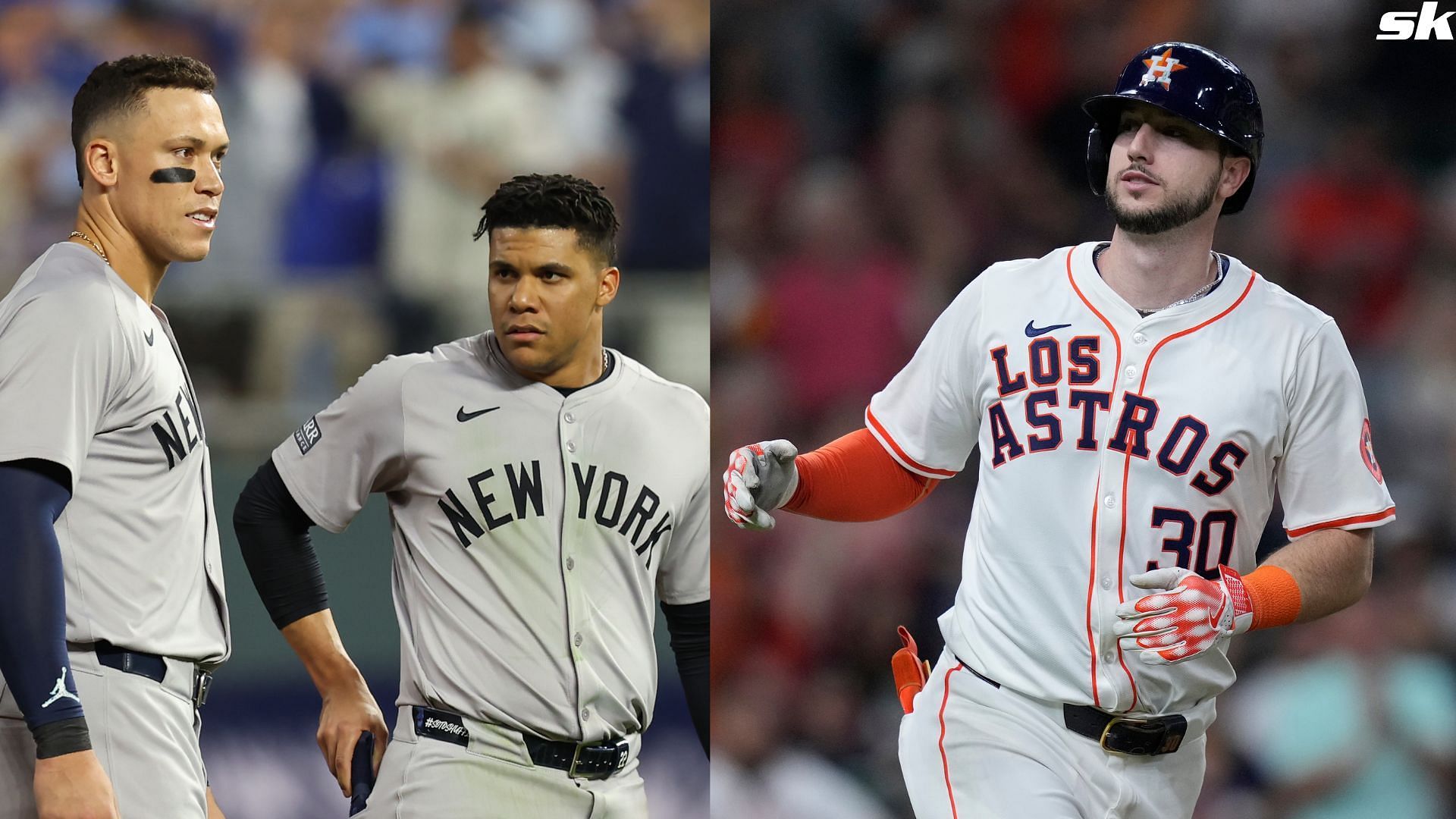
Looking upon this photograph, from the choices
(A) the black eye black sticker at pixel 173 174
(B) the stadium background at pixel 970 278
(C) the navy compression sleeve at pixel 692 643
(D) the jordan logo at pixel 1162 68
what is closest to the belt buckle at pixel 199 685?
(A) the black eye black sticker at pixel 173 174

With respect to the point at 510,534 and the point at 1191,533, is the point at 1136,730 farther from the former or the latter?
the point at 510,534

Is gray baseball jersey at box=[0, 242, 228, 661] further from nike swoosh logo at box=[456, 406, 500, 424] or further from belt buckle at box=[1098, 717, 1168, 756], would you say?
belt buckle at box=[1098, 717, 1168, 756]

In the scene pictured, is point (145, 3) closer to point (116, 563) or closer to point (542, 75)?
point (542, 75)

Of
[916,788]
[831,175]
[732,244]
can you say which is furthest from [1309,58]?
[916,788]

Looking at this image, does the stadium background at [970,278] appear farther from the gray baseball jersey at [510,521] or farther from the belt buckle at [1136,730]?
the belt buckle at [1136,730]

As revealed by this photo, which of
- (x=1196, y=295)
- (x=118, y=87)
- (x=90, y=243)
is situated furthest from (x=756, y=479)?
(x=118, y=87)

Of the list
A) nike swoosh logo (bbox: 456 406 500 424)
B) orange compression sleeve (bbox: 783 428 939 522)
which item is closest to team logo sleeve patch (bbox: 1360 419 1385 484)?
orange compression sleeve (bbox: 783 428 939 522)

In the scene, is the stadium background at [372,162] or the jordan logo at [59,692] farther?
the stadium background at [372,162]
